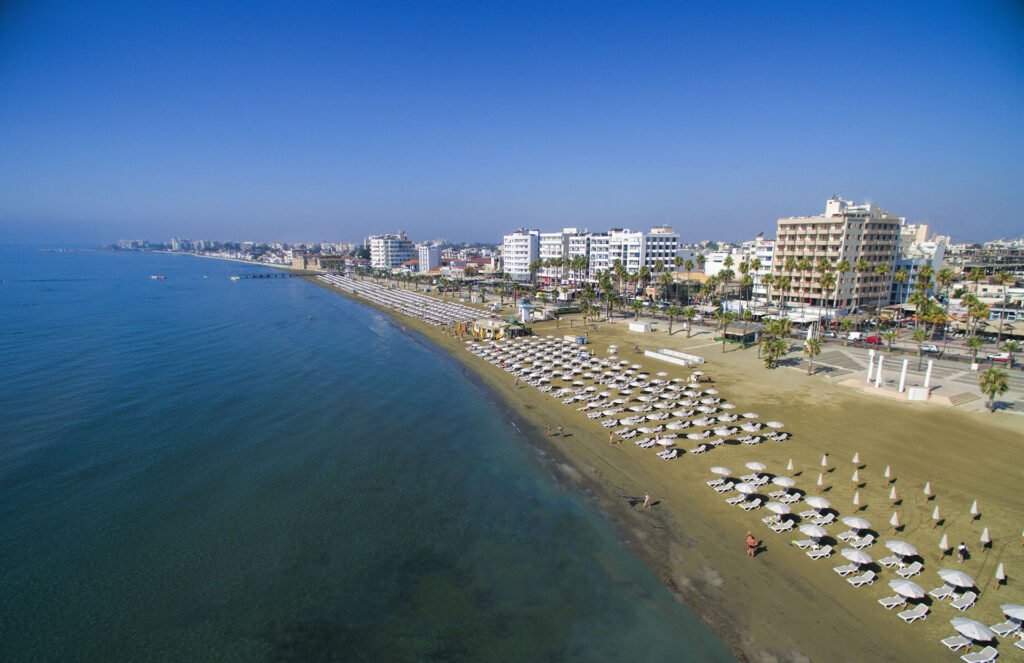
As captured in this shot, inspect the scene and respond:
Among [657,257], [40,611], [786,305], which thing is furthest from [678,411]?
[657,257]

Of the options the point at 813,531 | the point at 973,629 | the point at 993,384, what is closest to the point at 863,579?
the point at 813,531

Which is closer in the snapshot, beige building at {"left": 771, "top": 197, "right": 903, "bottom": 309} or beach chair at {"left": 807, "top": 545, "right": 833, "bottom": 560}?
beach chair at {"left": 807, "top": 545, "right": 833, "bottom": 560}

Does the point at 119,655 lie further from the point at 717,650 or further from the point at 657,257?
the point at 657,257

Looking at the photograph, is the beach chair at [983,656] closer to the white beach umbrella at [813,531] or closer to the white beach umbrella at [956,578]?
the white beach umbrella at [956,578]

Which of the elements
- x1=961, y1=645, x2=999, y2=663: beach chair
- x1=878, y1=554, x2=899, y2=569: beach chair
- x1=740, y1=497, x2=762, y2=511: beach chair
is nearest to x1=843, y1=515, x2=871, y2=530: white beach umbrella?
x1=878, y1=554, x2=899, y2=569: beach chair

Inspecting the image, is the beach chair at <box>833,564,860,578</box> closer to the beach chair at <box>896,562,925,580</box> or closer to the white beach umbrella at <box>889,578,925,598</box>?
the beach chair at <box>896,562,925,580</box>

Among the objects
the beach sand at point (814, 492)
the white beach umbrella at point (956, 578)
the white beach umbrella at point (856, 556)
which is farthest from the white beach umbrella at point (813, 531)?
the white beach umbrella at point (956, 578)

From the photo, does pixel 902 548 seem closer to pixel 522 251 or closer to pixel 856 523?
pixel 856 523

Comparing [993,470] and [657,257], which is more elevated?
[657,257]
